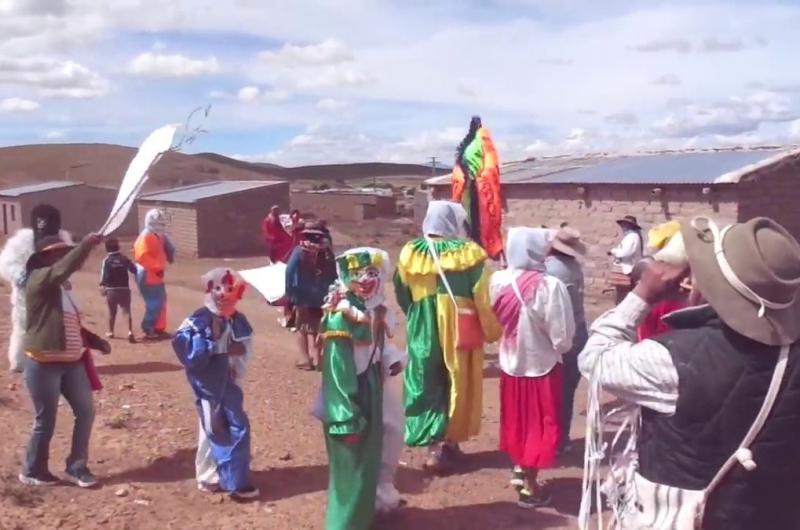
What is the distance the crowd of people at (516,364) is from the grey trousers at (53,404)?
13mm

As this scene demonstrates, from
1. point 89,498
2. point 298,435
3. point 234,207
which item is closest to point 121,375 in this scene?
point 298,435

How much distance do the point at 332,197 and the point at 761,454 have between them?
33433mm

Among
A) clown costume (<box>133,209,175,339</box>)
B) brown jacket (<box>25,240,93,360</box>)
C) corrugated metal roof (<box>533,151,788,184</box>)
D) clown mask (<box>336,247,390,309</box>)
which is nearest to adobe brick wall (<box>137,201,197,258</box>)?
corrugated metal roof (<box>533,151,788,184</box>)

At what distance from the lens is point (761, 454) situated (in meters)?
2.57

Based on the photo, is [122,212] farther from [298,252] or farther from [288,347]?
[288,347]

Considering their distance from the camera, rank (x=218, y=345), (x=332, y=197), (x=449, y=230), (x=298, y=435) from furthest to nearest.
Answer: (x=332, y=197) → (x=298, y=435) → (x=449, y=230) → (x=218, y=345)

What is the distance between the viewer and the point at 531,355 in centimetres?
572

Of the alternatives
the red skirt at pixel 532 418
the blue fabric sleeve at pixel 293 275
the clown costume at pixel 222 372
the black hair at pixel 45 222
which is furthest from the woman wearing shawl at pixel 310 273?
the red skirt at pixel 532 418

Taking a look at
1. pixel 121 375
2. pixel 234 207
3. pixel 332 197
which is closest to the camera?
pixel 121 375

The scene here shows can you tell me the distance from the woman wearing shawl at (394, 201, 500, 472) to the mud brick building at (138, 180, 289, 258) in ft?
55.9

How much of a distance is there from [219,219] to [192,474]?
17436mm

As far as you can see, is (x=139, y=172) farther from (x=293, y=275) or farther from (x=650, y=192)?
(x=650, y=192)

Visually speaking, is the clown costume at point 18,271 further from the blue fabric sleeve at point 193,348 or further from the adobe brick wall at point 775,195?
the adobe brick wall at point 775,195

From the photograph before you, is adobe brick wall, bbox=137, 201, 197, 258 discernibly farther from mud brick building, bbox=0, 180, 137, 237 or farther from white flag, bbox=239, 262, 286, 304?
white flag, bbox=239, 262, 286, 304
